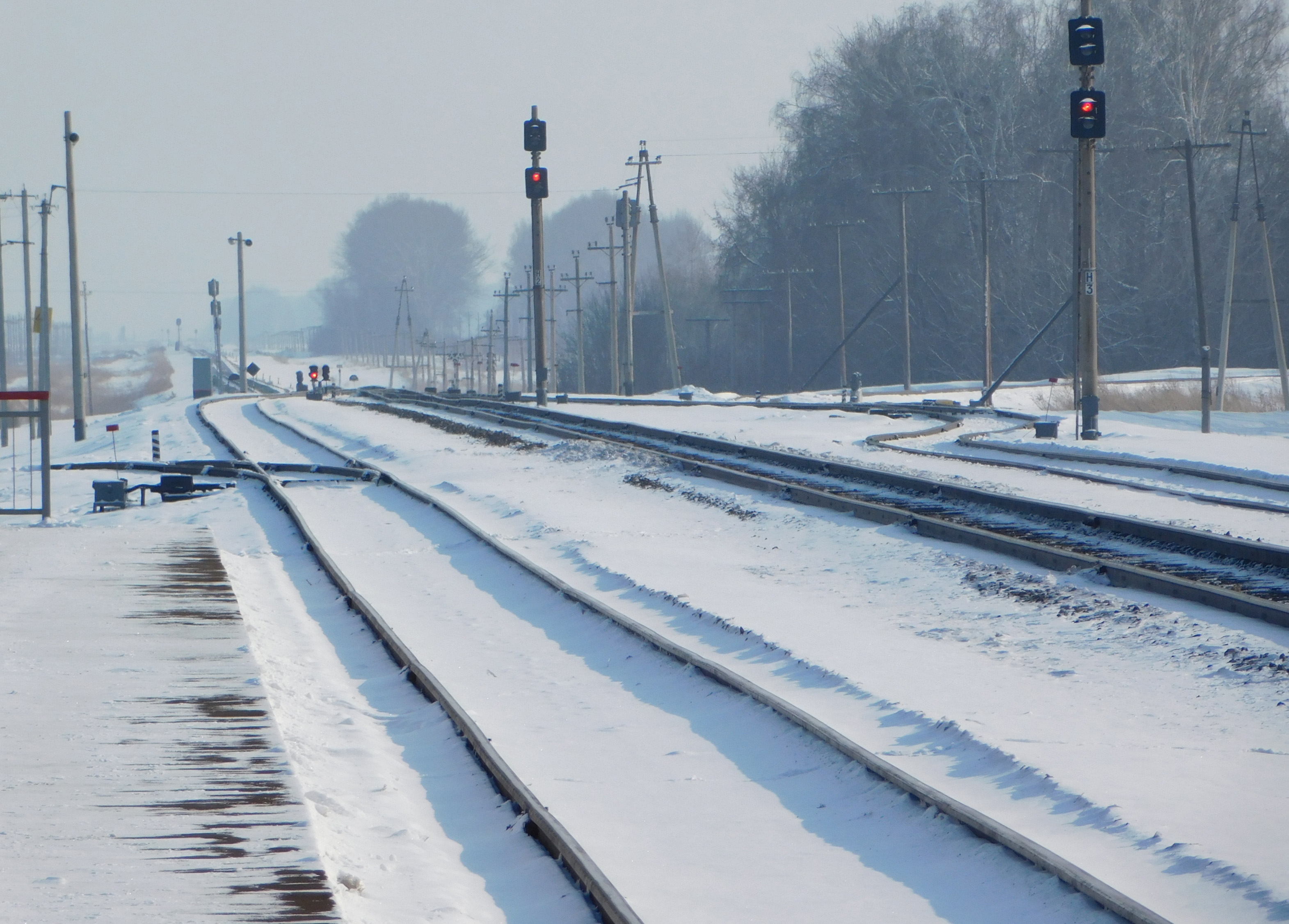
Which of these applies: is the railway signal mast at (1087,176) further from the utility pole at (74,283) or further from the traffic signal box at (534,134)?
the utility pole at (74,283)

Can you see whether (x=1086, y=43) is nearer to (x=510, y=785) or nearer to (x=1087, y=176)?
(x=1087, y=176)

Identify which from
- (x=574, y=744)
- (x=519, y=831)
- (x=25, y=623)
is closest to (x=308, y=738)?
(x=574, y=744)

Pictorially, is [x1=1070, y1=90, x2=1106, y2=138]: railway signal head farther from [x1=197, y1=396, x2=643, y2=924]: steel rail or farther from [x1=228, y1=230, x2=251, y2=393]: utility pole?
[x1=228, y1=230, x2=251, y2=393]: utility pole

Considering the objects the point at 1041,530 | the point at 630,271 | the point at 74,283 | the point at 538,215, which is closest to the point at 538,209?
the point at 538,215

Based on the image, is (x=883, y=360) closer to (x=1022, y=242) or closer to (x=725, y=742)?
(x=1022, y=242)

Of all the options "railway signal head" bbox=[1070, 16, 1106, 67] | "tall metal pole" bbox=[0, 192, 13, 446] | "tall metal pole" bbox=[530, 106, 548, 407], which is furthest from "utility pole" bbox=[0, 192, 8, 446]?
"railway signal head" bbox=[1070, 16, 1106, 67]

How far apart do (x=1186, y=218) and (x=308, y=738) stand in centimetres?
6240

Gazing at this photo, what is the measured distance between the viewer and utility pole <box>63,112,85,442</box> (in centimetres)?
3619

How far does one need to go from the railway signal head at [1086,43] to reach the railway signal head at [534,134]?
15815 millimetres

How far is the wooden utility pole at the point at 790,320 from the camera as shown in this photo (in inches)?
2758

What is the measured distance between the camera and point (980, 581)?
36.0 feet

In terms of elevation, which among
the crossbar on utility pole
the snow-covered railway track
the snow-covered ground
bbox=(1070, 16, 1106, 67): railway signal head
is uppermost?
bbox=(1070, 16, 1106, 67): railway signal head

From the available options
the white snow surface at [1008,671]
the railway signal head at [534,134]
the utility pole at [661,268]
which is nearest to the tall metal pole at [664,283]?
the utility pole at [661,268]

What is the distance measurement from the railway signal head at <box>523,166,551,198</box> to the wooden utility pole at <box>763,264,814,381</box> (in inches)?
1341
